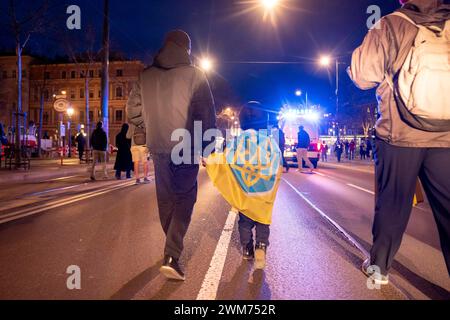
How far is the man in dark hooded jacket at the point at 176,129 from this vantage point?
138 inches

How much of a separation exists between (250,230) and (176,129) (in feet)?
4.54

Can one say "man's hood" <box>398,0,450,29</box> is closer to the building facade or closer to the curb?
the curb

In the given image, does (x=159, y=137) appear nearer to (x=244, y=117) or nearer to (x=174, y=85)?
(x=174, y=85)

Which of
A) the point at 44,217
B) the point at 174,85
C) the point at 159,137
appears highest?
the point at 174,85

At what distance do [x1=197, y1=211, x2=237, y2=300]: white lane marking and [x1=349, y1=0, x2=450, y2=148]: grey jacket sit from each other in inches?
75.1

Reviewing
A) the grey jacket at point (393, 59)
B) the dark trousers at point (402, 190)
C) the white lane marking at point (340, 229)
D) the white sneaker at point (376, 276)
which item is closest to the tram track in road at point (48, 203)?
the white lane marking at point (340, 229)

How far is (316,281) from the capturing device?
345 centimetres

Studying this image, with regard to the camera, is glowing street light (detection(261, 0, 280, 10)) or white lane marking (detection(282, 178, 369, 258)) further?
glowing street light (detection(261, 0, 280, 10))

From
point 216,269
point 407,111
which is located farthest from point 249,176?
point 407,111

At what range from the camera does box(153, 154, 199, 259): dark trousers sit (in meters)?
3.46

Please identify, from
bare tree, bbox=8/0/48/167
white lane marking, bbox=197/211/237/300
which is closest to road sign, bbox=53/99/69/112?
bare tree, bbox=8/0/48/167

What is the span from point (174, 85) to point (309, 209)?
4798mm
